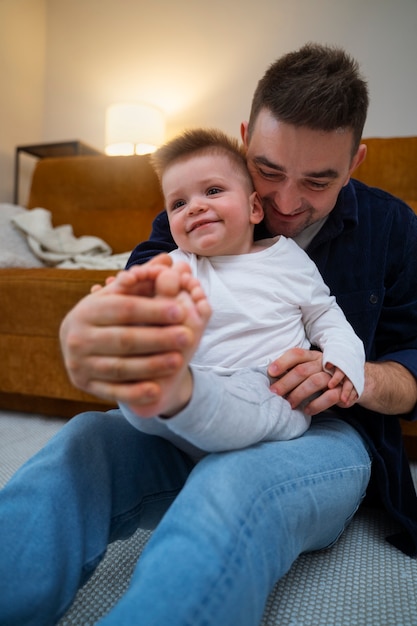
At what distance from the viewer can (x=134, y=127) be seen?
264 cm

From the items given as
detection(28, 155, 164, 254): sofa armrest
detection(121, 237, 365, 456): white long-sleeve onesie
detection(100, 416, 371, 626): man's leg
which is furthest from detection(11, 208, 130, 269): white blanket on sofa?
detection(100, 416, 371, 626): man's leg

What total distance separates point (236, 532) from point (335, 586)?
362 millimetres

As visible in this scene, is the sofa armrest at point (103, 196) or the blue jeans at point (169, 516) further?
the sofa armrest at point (103, 196)

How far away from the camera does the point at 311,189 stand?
0.81 meters

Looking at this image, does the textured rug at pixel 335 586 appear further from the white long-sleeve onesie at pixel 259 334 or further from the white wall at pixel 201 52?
the white wall at pixel 201 52

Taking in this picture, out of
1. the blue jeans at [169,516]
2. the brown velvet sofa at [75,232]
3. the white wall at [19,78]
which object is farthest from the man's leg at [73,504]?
the white wall at [19,78]

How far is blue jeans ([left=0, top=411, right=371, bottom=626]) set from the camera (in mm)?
406

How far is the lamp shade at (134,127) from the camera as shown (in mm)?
2645

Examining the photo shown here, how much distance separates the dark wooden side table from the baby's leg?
2.67m

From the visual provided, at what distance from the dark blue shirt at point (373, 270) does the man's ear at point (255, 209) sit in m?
0.08

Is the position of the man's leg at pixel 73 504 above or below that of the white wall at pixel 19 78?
below

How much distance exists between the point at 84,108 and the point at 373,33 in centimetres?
188

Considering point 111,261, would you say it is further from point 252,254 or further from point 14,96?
point 14,96

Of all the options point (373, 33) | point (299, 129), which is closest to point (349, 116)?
point (299, 129)
